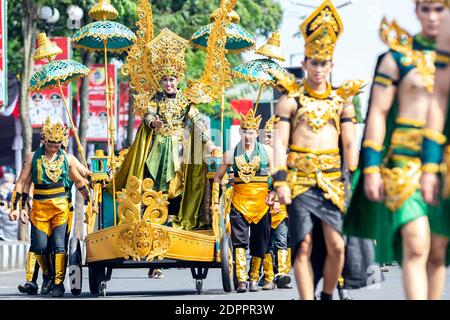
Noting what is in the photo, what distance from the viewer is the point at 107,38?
17.1m

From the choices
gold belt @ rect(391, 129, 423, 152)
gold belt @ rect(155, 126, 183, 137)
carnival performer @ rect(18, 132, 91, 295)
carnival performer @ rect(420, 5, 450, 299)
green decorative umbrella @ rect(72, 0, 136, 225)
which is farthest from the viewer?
carnival performer @ rect(18, 132, 91, 295)

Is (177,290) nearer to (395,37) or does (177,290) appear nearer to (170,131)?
(170,131)

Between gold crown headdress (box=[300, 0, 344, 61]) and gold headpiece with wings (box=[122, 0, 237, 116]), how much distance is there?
17.0 feet

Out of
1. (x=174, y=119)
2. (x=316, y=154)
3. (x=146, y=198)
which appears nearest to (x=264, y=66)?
(x=174, y=119)

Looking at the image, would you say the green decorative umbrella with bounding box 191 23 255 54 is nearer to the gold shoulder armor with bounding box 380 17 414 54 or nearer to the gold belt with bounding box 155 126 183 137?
the gold belt with bounding box 155 126 183 137

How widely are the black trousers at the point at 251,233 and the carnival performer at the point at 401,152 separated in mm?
6953

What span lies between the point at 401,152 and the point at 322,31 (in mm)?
1789

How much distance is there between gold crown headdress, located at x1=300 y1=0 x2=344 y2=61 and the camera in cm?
1113

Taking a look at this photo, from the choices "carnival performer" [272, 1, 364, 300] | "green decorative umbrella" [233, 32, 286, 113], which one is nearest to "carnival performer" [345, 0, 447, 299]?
"carnival performer" [272, 1, 364, 300]

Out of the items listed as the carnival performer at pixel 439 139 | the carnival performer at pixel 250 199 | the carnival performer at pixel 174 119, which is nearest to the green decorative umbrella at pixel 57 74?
the carnival performer at pixel 174 119

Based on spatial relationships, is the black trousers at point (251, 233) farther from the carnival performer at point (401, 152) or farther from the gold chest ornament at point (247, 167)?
the carnival performer at point (401, 152)

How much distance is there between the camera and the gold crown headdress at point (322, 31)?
11133 mm

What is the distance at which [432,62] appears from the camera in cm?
975
